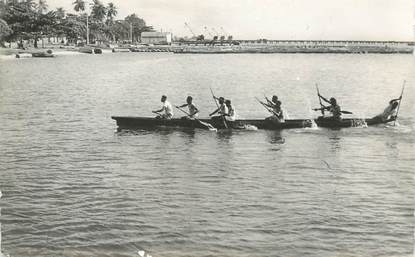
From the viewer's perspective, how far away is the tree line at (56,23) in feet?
230

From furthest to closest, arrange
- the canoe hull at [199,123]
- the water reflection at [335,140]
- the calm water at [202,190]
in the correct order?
the canoe hull at [199,123]
the water reflection at [335,140]
the calm water at [202,190]

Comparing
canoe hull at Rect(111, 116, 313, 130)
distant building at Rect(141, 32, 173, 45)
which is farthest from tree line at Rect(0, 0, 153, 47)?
canoe hull at Rect(111, 116, 313, 130)

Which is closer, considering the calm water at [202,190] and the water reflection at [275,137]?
the calm water at [202,190]

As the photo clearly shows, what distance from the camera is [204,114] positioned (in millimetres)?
28984

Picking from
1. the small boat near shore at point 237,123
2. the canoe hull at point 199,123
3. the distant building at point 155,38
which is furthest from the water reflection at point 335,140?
the distant building at point 155,38

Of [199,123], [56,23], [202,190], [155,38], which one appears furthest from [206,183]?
[155,38]

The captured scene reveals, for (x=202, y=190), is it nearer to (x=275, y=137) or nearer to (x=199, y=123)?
(x=199, y=123)

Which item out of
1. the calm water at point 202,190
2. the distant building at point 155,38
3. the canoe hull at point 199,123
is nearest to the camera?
the calm water at point 202,190

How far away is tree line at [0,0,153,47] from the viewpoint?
70.2 metres

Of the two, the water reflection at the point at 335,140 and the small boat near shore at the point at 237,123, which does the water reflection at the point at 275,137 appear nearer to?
the small boat near shore at the point at 237,123

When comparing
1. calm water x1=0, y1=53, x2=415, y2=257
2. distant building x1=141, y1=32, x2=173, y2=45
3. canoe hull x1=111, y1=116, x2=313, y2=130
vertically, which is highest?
distant building x1=141, y1=32, x2=173, y2=45

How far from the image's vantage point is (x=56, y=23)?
8838cm

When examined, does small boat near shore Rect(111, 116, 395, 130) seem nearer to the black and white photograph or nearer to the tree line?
the black and white photograph

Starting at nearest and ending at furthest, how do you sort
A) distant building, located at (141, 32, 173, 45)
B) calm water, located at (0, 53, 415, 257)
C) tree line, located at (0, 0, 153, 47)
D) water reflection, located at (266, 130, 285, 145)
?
calm water, located at (0, 53, 415, 257)
water reflection, located at (266, 130, 285, 145)
tree line, located at (0, 0, 153, 47)
distant building, located at (141, 32, 173, 45)
